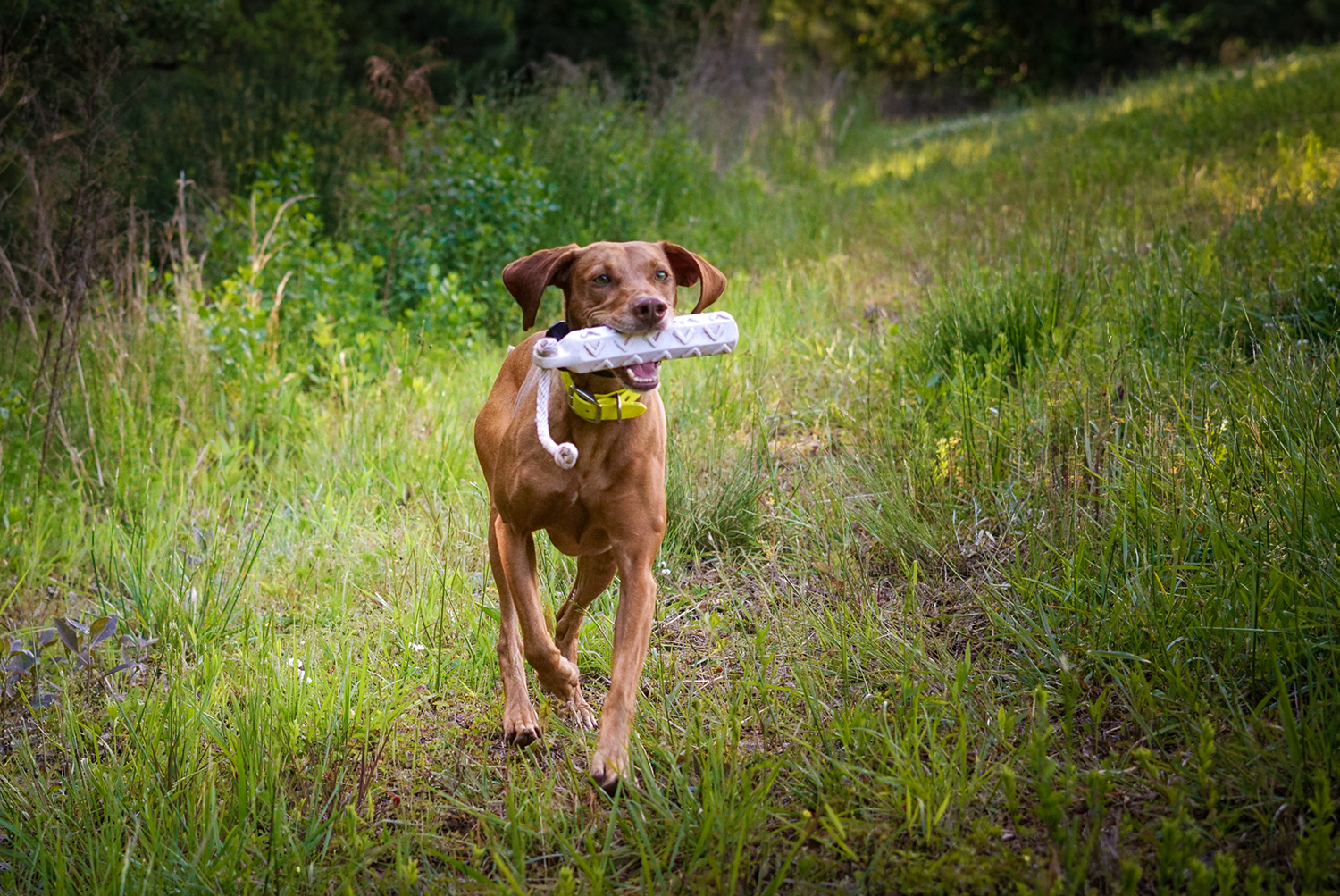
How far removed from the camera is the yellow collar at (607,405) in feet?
7.58

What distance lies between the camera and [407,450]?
4004mm

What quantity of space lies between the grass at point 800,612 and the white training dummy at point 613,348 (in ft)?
2.57

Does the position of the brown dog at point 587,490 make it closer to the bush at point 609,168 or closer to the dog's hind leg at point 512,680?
the dog's hind leg at point 512,680

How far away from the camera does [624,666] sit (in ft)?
7.30

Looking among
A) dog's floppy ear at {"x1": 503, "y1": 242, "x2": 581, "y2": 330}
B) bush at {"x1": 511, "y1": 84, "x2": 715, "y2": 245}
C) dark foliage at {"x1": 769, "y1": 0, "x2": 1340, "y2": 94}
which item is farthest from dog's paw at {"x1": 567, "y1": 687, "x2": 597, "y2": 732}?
dark foliage at {"x1": 769, "y1": 0, "x2": 1340, "y2": 94}

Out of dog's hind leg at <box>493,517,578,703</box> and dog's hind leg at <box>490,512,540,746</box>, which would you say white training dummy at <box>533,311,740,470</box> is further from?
dog's hind leg at <box>490,512,540,746</box>

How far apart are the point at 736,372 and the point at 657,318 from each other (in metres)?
2.03

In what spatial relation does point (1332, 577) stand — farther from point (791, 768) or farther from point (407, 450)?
point (407, 450)

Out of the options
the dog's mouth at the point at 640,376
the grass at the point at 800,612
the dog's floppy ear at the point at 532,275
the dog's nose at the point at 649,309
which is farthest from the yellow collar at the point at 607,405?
the grass at the point at 800,612

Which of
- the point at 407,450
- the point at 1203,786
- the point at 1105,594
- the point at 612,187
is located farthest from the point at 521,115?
the point at 1203,786

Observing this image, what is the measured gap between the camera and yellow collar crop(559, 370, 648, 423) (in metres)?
2.31

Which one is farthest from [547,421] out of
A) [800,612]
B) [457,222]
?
[457,222]

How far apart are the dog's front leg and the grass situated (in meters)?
0.10

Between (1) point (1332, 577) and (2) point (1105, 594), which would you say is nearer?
(1) point (1332, 577)
